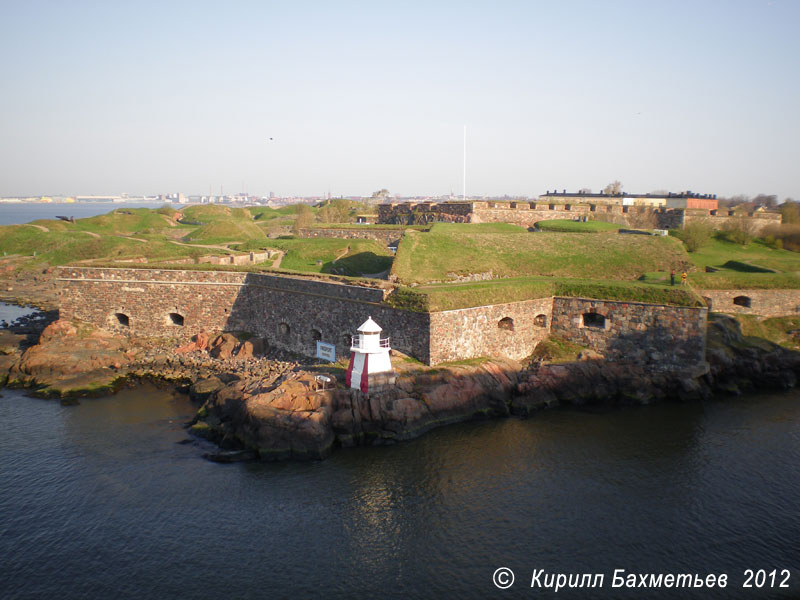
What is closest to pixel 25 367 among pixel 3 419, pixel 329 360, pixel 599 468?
pixel 3 419

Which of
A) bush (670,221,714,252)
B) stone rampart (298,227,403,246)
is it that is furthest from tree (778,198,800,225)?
stone rampart (298,227,403,246)

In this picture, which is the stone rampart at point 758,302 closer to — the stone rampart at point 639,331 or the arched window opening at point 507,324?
the stone rampart at point 639,331

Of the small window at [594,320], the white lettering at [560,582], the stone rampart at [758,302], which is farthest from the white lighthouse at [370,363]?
the stone rampart at [758,302]

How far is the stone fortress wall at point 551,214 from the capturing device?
38812mm

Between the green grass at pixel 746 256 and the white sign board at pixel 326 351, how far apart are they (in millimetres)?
21342

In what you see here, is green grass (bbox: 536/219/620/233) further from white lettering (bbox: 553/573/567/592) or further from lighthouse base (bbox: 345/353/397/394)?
white lettering (bbox: 553/573/567/592)

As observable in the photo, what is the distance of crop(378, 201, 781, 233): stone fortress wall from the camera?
1528 inches

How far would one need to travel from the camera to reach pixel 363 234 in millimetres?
37844

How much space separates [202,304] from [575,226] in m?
23.9

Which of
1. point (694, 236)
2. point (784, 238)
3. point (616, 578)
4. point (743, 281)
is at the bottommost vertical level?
A: point (616, 578)

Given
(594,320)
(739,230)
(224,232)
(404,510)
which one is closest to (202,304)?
(404,510)

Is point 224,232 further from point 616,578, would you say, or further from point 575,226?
point 616,578

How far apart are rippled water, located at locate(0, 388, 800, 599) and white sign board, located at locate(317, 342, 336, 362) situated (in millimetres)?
7351

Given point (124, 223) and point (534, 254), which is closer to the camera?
point (534, 254)
